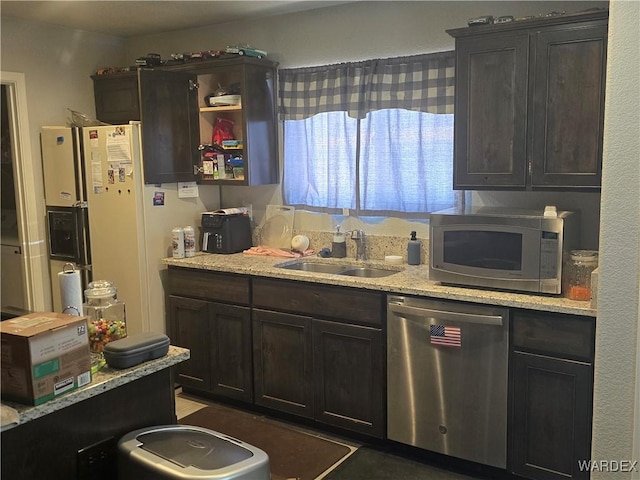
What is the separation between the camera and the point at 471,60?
3027 mm

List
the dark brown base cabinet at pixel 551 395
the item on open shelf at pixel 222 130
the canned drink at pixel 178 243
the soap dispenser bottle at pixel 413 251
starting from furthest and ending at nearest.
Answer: the item on open shelf at pixel 222 130 → the canned drink at pixel 178 243 → the soap dispenser bottle at pixel 413 251 → the dark brown base cabinet at pixel 551 395

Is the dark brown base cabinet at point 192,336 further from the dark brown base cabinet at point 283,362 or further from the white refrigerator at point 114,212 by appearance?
the dark brown base cabinet at point 283,362

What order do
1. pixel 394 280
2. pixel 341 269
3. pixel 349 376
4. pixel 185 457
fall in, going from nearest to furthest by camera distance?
pixel 185 457 < pixel 394 280 < pixel 349 376 < pixel 341 269

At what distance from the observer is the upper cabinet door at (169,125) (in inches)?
156

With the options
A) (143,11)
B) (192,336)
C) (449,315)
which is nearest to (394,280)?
(449,315)

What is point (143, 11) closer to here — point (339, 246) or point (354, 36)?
point (354, 36)

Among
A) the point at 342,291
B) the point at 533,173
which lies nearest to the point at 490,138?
the point at 533,173

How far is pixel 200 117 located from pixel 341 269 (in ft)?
4.92

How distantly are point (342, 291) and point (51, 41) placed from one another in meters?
2.96

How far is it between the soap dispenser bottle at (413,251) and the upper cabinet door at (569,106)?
938 millimetres

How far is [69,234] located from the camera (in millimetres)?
4328

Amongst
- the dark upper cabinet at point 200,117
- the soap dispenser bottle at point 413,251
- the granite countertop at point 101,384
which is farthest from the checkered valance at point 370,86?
the granite countertop at point 101,384

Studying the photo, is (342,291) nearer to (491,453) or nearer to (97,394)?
(491,453)

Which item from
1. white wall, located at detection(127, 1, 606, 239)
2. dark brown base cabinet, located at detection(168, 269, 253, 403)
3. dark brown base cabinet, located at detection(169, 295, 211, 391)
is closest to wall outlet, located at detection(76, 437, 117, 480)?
dark brown base cabinet, located at detection(168, 269, 253, 403)
